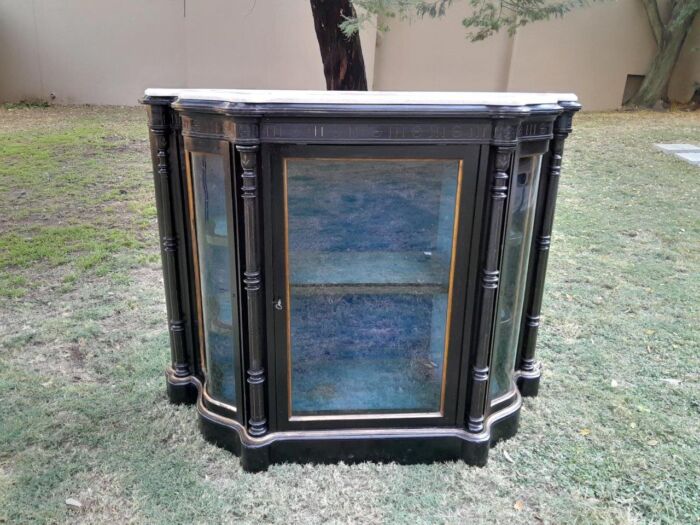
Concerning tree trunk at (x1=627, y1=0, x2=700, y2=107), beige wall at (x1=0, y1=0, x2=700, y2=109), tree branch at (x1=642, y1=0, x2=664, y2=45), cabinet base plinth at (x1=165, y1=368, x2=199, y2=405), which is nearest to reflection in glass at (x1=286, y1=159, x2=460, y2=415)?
cabinet base plinth at (x1=165, y1=368, x2=199, y2=405)

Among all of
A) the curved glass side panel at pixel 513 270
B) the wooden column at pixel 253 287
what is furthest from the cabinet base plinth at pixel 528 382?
the wooden column at pixel 253 287

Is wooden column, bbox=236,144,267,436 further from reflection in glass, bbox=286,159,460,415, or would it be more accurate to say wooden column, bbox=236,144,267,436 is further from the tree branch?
the tree branch

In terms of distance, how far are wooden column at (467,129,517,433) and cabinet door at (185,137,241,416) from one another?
856mm

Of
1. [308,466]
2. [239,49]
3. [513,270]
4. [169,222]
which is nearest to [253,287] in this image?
[169,222]

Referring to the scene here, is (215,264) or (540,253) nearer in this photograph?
(215,264)

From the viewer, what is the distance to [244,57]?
35.0 ft

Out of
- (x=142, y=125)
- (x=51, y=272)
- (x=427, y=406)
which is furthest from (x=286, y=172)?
(x=142, y=125)

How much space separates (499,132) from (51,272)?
3.45 metres

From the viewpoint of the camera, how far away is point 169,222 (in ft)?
7.52

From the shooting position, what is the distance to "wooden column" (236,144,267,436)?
5.78 feet

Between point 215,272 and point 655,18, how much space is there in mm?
13031

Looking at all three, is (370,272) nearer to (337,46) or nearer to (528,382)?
(528,382)

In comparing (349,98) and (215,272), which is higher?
(349,98)

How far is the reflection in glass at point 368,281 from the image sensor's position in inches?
74.7
